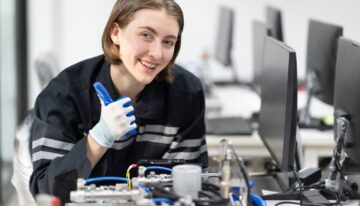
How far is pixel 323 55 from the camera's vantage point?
269 centimetres

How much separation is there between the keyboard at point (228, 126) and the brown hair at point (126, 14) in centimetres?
105

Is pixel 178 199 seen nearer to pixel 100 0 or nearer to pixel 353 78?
pixel 353 78

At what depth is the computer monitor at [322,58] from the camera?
8.48ft

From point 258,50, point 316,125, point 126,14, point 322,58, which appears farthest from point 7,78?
point 126,14

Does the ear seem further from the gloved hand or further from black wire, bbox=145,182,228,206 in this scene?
black wire, bbox=145,182,228,206

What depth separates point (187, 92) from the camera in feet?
6.67

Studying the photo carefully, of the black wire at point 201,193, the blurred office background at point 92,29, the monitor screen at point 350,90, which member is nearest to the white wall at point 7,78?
the blurred office background at point 92,29

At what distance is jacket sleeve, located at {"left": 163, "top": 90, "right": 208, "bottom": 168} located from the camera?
201cm

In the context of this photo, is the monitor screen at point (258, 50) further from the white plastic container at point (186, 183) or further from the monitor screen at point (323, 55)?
the white plastic container at point (186, 183)

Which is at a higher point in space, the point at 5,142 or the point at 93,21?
the point at 93,21

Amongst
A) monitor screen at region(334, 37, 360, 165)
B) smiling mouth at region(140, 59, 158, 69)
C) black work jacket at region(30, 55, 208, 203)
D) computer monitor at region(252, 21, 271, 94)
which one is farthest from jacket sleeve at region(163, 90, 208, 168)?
computer monitor at region(252, 21, 271, 94)

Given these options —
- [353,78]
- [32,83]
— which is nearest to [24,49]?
[32,83]

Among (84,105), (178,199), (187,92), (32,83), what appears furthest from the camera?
(32,83)

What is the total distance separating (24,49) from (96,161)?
9.40 ft
